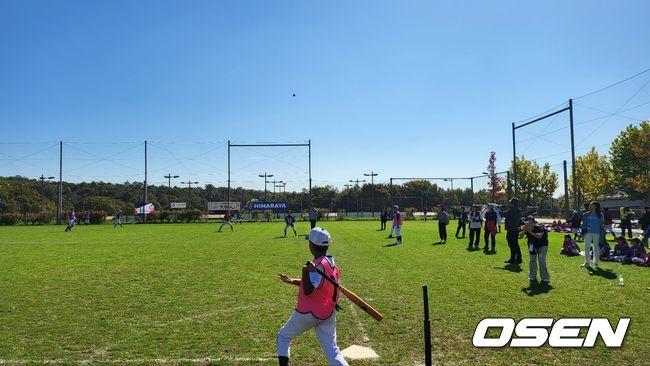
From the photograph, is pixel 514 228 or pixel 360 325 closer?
pixel 360 325

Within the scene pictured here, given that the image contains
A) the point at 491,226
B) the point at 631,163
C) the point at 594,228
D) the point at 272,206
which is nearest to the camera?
the point at 594,228

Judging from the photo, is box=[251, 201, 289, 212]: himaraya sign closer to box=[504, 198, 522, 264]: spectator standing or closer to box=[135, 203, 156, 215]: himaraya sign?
box=[135, 203, 156, 215]: himaraya sign

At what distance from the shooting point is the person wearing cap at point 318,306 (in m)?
4.36

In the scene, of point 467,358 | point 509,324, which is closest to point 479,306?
point 509,324

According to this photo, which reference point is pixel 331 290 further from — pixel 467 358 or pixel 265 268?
pixel 265 268

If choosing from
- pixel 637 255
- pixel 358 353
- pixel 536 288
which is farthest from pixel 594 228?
pixel 358 353

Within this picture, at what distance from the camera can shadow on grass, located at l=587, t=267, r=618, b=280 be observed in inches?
465

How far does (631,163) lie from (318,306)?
6967 cm

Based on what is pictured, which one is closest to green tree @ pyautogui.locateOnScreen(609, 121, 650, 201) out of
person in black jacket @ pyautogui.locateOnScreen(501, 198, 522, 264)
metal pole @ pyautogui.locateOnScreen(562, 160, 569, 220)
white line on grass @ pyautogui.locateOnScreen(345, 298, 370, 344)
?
metal pole @ pyautogui.locateOnScreen(562, 160, 569, 220)

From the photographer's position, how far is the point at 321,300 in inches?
176

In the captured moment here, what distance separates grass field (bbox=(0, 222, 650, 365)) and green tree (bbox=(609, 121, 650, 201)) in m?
49.8

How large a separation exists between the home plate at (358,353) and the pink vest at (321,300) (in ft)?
5.37

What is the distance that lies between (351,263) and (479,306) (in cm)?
695

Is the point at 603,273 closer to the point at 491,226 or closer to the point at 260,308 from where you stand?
the point at 491,226
